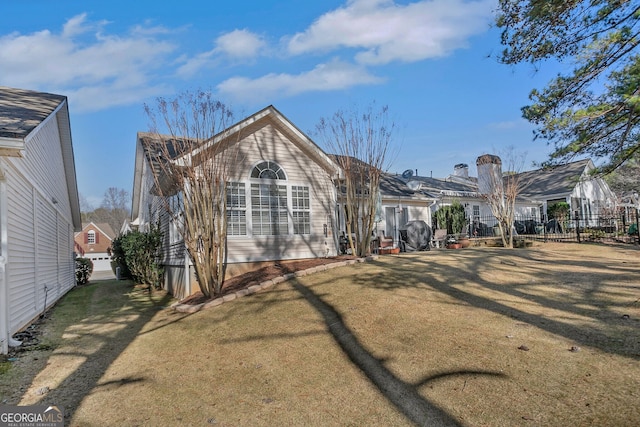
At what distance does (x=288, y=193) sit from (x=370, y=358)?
7.76 metres

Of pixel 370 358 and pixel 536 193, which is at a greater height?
pixel 536 193

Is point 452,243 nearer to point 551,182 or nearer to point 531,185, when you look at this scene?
point 531,185

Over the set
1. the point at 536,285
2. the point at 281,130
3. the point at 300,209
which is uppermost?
the point at 281,130

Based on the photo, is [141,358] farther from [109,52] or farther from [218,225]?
[109,52]

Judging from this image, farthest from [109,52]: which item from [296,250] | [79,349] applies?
[79,349]

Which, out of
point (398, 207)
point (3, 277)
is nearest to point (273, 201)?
point (3, 277)

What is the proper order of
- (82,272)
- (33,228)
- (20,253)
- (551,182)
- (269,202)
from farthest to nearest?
(551,182) → (82,272) → (269,202) → (33,228) → (20,253)

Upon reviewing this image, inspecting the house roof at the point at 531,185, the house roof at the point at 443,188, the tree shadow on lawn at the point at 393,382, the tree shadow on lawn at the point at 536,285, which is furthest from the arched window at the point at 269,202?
the house roof at the point at 531,185

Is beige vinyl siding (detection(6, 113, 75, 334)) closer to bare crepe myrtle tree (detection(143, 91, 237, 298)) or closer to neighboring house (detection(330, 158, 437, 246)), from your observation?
bare crepe myrtle tree (detection(143, 91, 237, 298))

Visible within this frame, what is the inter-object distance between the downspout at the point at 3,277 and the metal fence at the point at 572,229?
1751cm

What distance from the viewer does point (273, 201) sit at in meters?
11.9

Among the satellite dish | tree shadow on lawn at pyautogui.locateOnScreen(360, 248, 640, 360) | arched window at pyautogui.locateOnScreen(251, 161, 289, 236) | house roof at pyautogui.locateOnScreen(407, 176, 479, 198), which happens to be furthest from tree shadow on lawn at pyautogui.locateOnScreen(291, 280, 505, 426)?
house roof at pyautogui.locateOnScreen(407, 176, 479, 198)

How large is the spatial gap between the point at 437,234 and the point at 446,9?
10243 millimetres

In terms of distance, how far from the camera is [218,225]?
9133 millimetres
